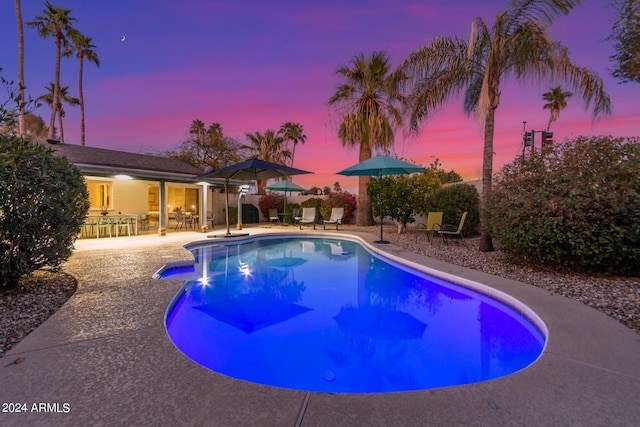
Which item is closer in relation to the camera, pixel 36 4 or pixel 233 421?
pixel 233 421

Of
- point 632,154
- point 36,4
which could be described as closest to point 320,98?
point 632,154

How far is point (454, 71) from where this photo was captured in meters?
8.36

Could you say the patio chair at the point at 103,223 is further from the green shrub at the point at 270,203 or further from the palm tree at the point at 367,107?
the palm tree at the point at 367,107

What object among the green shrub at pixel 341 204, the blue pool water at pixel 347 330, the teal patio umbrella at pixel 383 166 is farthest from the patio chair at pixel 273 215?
the blue pool water at pixel 347 330

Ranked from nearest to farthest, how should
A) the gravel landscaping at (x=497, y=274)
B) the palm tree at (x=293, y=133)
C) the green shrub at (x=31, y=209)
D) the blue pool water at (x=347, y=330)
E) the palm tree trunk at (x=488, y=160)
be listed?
the blue pool water at (x=347, y=330), the gravel landscaping at (x=497, y=274), the green shrub at (x=31, y=209), the palm tree trunk at (x=488, y=160), the palm tree at (x=293, y=133)

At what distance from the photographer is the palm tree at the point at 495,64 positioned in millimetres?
6918

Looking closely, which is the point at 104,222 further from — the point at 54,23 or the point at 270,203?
the point at 54,23

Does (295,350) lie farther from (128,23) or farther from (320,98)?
(128,23)

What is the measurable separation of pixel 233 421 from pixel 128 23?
18.6m

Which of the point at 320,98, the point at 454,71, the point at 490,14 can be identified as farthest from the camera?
the point at 320,98

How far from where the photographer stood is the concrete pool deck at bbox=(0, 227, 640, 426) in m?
1.68

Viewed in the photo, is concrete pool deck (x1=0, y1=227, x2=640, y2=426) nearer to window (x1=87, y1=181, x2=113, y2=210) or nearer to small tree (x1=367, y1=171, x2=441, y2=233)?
small tree (x1=367, y1=171, x2=441, y2=233)

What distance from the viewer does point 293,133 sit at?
35844 mm

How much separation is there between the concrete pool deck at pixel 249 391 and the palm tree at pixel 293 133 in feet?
107
